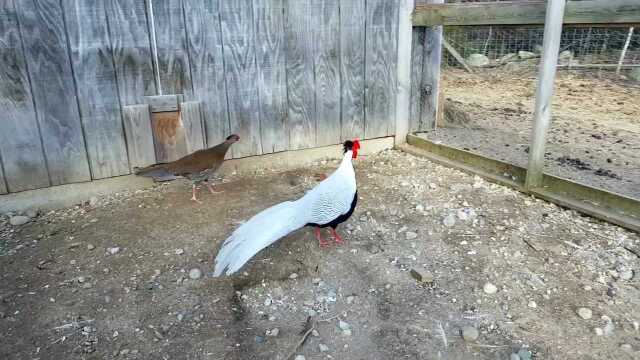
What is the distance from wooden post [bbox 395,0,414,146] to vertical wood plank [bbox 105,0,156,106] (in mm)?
2244

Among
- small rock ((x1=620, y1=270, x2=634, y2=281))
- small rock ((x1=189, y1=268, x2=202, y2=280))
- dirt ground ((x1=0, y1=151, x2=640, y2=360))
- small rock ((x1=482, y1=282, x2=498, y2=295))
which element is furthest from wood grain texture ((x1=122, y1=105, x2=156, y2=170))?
small rock ((x1=620, y1=270, x2=634, y2=281))

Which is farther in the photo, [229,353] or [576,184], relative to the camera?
[576,184]

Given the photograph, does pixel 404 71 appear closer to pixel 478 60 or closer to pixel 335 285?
pixel 335 285

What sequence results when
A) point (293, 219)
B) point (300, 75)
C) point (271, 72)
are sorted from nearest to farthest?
1. point (293, 219)
2. point (271, 72)
3. point (300, 75)

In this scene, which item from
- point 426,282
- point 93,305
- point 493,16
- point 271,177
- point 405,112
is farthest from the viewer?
point 405,112

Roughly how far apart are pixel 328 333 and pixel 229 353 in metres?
0.44

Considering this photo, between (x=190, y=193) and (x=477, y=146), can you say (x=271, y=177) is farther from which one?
(x=477, y=146)

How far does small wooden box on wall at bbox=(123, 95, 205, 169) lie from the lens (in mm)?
3479

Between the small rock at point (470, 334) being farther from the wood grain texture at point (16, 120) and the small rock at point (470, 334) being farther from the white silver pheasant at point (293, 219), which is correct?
the wood grain texture at point (16, 120)

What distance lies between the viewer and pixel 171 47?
11.3 feet

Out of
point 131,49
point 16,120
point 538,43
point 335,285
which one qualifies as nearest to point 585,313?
point 335,285

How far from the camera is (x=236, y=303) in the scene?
2.26 m

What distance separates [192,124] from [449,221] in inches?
83.0

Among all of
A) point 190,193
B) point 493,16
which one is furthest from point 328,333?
point 493,16
